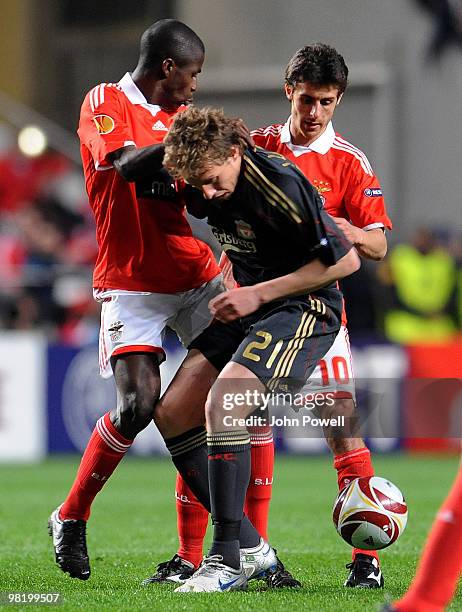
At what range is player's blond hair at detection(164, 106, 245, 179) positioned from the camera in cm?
432

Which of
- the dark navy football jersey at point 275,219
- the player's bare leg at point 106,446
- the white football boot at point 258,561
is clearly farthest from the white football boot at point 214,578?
the dark navy football jersey at point 275,219

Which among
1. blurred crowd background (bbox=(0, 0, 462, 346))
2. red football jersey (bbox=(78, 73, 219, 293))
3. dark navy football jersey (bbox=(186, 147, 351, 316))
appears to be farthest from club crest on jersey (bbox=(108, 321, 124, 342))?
blurred crowd background (bbox=(0, 0, 462, 346))

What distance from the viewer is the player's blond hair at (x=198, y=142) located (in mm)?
4316

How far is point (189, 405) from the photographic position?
4957 mm

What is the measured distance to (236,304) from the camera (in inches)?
177

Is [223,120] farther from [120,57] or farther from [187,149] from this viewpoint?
[120,57]

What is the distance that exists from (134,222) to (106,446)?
2.98 feet

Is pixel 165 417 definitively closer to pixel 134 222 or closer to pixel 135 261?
pixel 135 261

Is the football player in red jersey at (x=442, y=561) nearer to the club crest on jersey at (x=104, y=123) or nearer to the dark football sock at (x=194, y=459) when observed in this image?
the dark football sock at (x=194, y=459)

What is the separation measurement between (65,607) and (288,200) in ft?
5.17

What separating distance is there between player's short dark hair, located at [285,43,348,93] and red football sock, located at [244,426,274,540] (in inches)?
55.2

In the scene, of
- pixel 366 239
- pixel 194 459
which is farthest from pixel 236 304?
pixel 194 459

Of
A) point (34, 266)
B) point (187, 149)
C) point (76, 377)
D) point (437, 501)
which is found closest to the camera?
point (187, 149)

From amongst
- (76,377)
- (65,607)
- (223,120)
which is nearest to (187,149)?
(223,120)
